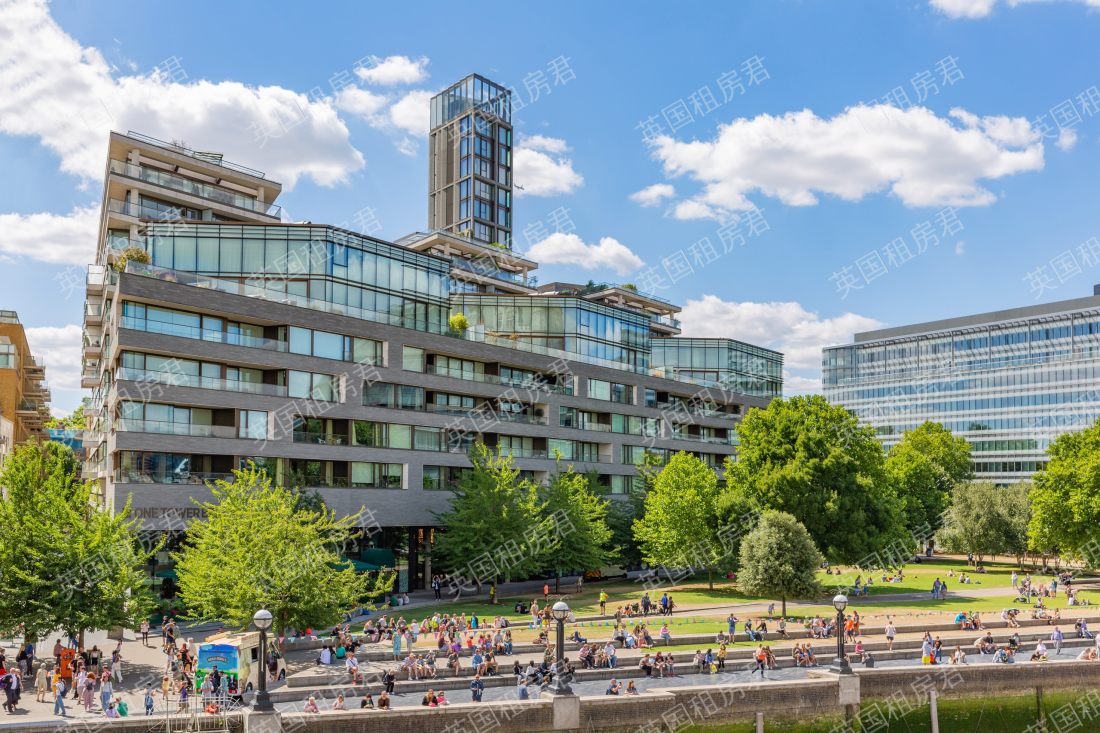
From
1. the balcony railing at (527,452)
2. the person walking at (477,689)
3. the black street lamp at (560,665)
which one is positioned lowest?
the person walking at (477,689)

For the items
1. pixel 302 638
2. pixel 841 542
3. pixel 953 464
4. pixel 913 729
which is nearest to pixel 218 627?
pixel 302 638

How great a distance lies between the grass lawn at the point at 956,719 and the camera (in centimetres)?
3331

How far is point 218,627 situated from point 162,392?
12.7m

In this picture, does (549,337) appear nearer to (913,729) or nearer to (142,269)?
(142,269)

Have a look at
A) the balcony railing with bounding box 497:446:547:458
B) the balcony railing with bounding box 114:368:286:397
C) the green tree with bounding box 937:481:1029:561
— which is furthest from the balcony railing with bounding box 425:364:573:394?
→ the green tree with bounding box 937:481:1029:561

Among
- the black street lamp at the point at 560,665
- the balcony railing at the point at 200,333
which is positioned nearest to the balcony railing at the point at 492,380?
the balcony railing at the point at 200,333

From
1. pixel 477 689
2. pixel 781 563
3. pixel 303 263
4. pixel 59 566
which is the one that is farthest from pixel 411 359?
Answer: pixel 477 689

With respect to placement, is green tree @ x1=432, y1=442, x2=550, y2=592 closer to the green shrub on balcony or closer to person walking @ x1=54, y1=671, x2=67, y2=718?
the green shrub on balcony

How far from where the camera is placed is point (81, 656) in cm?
3325

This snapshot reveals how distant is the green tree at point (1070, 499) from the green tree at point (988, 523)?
8720 millimetres

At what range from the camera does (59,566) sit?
3422cm

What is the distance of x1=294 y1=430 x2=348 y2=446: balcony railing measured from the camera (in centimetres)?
5353

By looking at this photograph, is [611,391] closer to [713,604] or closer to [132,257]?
[713,604]

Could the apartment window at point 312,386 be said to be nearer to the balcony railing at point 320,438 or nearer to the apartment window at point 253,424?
the balcony railing at point 320,438
